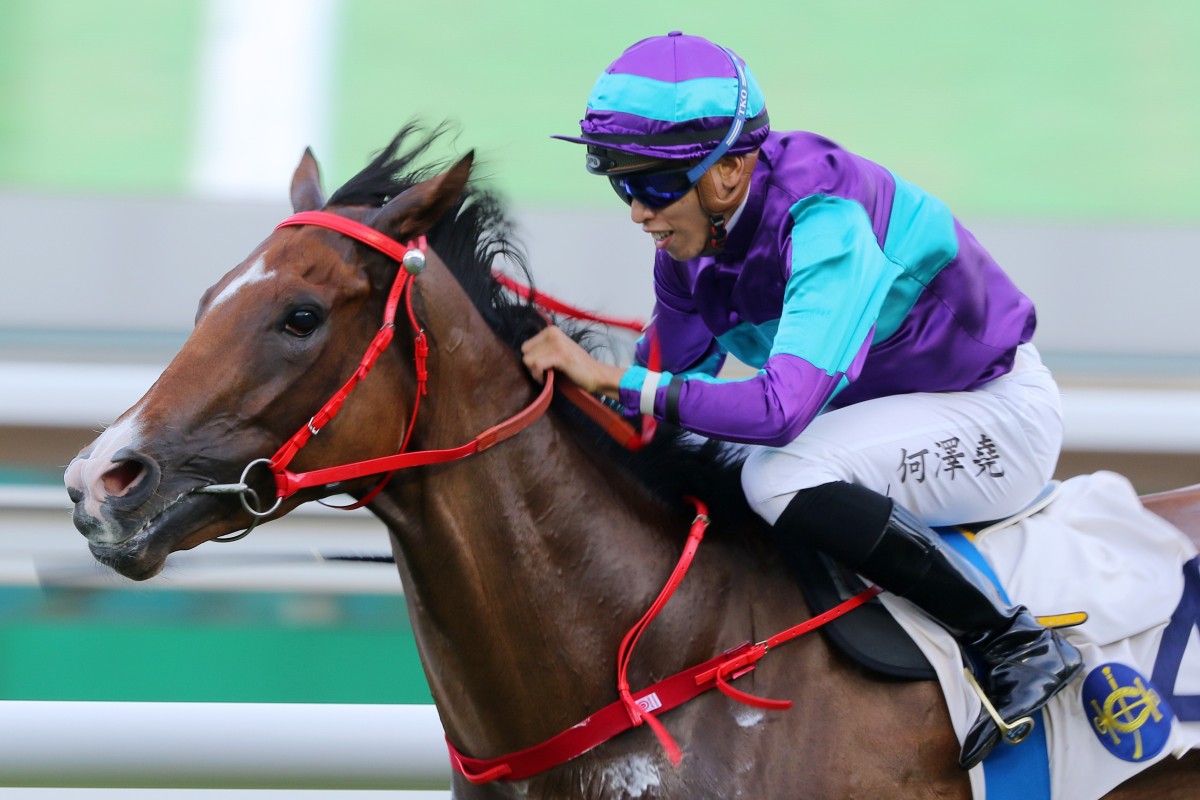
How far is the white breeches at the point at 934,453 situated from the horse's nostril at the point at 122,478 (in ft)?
3.21

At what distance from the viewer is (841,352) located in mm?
2047

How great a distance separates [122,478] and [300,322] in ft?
1.12

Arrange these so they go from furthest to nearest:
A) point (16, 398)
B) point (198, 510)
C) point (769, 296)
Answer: point (16, 398), point (769, 296), point (198, 510)

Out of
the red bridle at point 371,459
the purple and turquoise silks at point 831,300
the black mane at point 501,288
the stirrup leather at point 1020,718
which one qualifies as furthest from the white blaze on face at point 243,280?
the stirrup leather at point 1020,718

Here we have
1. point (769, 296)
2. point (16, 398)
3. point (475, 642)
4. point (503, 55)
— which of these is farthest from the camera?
point (503, 55)

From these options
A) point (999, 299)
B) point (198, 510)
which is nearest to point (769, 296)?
point (999, 299)

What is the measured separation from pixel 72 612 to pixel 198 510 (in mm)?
2529

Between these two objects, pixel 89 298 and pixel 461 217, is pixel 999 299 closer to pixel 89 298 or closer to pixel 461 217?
pixel 461 217

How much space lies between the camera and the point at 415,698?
4.54 meters

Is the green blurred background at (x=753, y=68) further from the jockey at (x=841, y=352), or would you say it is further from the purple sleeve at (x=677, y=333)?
the jockey at (x=841, y=352)

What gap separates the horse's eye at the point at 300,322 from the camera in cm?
192

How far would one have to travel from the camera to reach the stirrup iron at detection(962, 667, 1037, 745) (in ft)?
6.72

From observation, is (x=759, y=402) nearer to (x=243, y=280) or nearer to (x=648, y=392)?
(x=648, y=392)

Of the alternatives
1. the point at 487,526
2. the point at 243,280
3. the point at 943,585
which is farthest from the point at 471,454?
the point at 943,585
